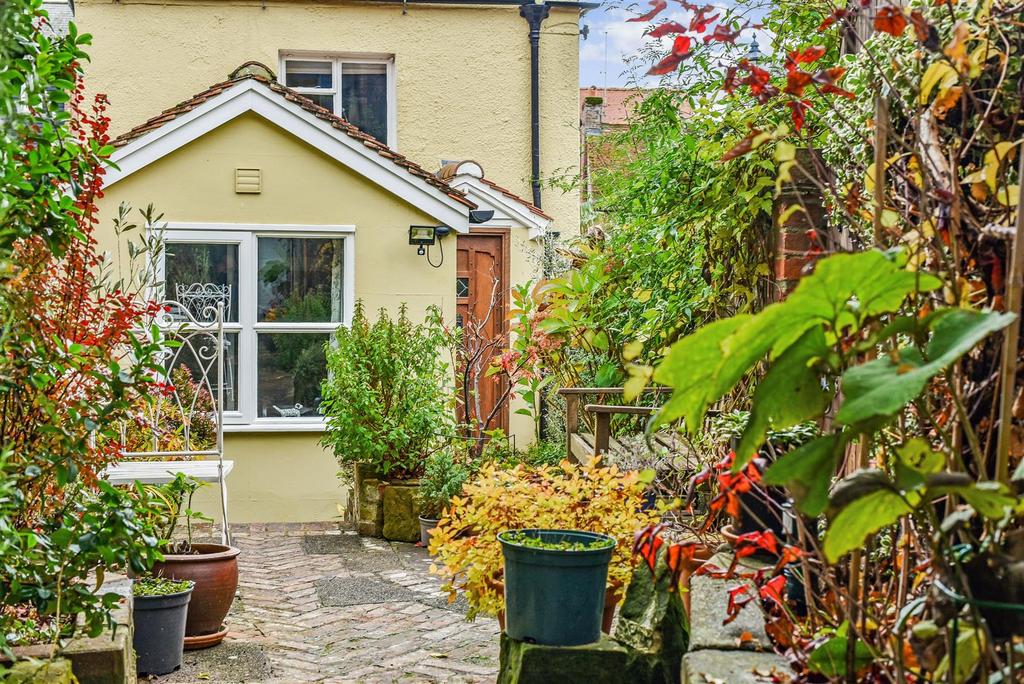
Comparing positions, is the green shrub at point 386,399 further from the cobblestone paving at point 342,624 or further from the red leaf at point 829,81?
the red leaf at point 829,81

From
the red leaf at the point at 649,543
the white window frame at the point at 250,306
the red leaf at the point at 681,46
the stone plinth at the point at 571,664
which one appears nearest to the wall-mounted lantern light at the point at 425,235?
the white window frame at the point at 250,306

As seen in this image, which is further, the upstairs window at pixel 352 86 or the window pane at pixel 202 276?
the upstairs window at pixel 352 86

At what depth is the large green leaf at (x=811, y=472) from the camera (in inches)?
63.9

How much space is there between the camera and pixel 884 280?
167cm

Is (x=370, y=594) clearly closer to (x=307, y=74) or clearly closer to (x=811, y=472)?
(x=811, y=472)

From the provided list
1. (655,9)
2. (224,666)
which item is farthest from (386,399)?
(655,9)

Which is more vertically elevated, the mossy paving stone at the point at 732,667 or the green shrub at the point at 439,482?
the mossy paving stone at the point at 732,667

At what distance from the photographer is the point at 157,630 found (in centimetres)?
482

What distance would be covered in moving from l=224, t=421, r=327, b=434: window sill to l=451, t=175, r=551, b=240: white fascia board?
331cm

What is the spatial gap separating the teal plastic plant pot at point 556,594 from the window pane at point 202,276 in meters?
5.94

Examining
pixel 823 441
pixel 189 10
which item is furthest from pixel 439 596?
pixel 189 10

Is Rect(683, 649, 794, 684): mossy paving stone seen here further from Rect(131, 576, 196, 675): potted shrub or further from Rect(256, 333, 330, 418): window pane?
Rect(256, 333, 330, 418): window pane

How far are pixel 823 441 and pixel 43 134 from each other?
8.35 ft

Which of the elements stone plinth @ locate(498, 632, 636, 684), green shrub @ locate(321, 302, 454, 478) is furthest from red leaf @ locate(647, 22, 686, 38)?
green shrub @ locate(321, 302, 454, 478)
